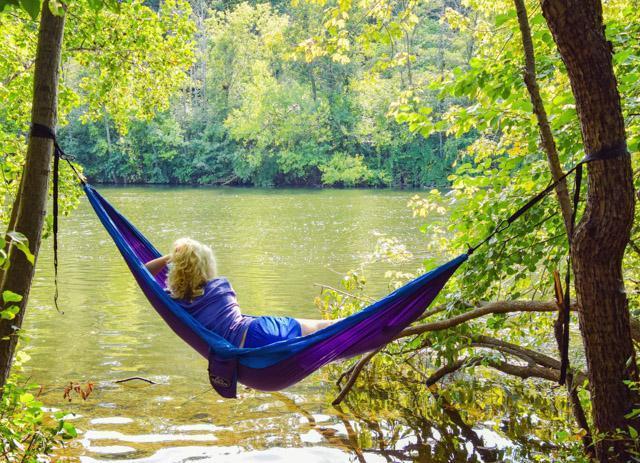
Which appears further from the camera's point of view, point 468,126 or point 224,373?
point 468,126

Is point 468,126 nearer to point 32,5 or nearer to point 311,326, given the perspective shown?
point 311,326

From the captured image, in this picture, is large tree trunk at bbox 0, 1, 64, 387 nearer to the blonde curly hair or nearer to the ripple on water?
the blonde curly hair

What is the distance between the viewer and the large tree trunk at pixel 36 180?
2236 mm

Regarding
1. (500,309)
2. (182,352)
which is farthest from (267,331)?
(182,352)

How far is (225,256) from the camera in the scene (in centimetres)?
1136

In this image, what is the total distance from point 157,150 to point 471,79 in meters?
29.0

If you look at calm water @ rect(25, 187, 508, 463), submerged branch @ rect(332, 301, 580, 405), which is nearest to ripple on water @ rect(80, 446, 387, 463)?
calm water @ rect(25, 187, 508, 463)

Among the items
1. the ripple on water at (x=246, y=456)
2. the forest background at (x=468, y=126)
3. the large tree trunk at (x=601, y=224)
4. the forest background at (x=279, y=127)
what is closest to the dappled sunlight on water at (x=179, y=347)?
the ripple on water at (x=246, y=456)

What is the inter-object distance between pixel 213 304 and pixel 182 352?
297 centimetres

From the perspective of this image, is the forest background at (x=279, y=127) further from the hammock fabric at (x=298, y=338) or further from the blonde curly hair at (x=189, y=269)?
the hammock fabric at (x=298, y=338)

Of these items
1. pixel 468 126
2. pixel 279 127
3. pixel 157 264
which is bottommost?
pixel 157 264

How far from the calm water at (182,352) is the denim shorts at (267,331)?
0.86m

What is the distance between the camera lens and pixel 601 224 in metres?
2.03

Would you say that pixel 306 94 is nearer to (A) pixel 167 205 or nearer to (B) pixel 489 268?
(A) pixel 167 205
